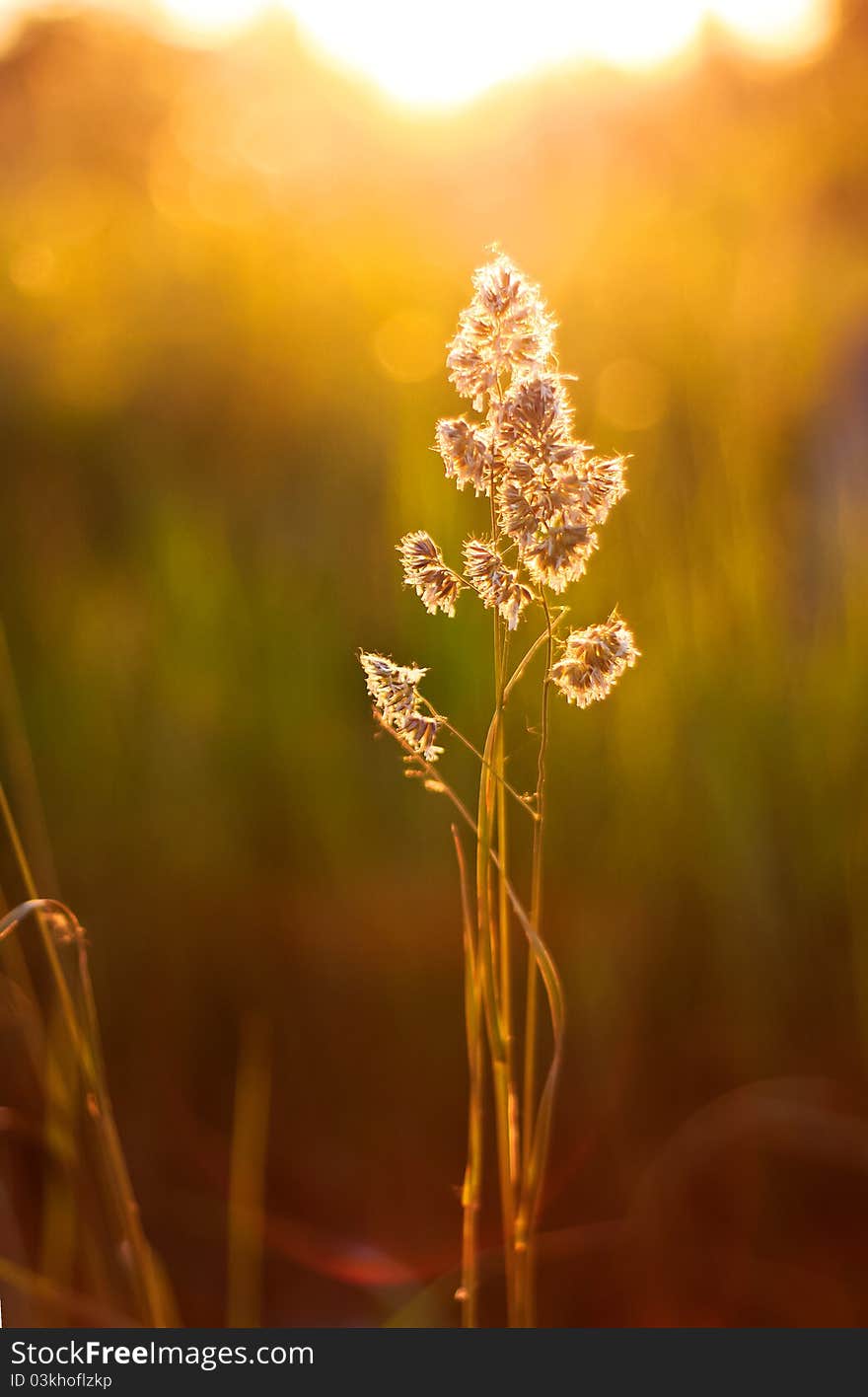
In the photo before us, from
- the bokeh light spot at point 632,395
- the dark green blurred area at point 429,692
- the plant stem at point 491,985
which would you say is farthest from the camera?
the bokeh light spot at point 632,395

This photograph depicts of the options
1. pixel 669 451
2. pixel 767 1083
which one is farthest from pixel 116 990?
pixel 669 451

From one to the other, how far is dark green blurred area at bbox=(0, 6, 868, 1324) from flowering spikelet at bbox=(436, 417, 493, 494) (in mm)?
196

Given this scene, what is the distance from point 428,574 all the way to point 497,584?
0.04 m

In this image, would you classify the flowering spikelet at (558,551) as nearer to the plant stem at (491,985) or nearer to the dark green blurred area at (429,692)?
the plant stem at (491,985)

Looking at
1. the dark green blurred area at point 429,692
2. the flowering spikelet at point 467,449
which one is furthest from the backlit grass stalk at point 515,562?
the dark green blurred area at point 429,692

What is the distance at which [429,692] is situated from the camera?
1.94ft

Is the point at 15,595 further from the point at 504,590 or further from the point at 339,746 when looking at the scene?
the point at 504,590

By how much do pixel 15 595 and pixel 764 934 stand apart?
517mm

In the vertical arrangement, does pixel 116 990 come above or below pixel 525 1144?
above

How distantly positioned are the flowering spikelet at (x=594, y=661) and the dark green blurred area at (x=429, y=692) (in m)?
0.14

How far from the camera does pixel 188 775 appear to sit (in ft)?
1.92

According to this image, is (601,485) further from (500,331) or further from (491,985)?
(491,985)

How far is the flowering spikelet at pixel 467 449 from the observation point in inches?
15.5

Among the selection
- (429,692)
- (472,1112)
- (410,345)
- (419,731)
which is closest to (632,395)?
(410,345)
